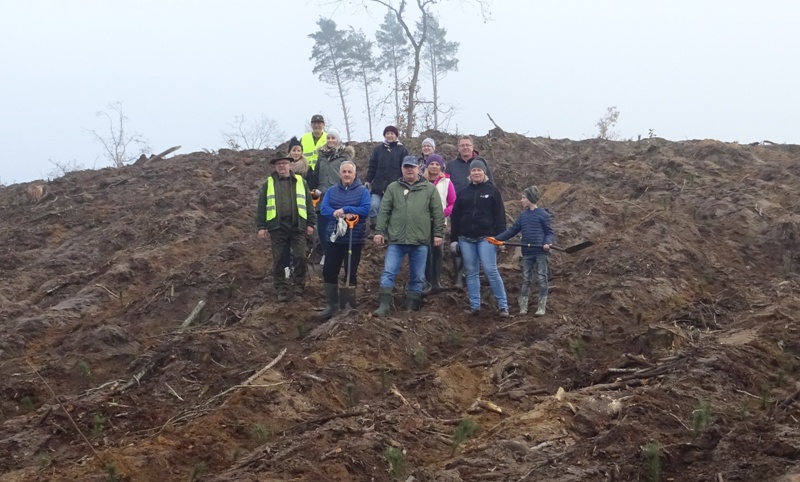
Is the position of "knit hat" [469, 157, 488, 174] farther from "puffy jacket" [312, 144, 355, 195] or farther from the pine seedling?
the pine seedling

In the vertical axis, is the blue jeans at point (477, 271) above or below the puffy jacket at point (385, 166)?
below

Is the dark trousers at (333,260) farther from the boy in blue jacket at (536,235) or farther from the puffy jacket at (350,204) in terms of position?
the boy in blue jacket at (536,235)

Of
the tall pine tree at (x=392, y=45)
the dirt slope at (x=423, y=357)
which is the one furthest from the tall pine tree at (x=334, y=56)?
the dirt slope at (x=423, y=357)

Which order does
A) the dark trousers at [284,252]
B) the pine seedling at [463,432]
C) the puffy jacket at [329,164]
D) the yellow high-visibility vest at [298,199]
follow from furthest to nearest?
1. the puffy jacket at [329,164]
2. the dark trousers at [284,252]
3. the yellow high-visibility vest at [298,199]
4. the pine seedling at [463,432]

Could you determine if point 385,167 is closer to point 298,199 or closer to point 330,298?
point 298,199

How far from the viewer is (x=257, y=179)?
16.2 metres

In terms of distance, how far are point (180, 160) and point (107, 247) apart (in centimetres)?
566

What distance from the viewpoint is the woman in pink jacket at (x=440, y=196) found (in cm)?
949

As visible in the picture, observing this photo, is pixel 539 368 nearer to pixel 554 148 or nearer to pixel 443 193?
pixel 443 193

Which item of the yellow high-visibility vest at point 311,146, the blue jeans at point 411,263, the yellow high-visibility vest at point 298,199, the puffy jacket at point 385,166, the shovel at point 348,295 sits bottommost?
the shovel at point 348,295

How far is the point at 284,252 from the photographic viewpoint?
31.1ft

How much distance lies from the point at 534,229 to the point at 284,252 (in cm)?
295

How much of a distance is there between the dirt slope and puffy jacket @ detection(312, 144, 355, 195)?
1309 millimetres

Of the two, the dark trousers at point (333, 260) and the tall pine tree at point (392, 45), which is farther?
the tall pine tree at point (392, 45)
